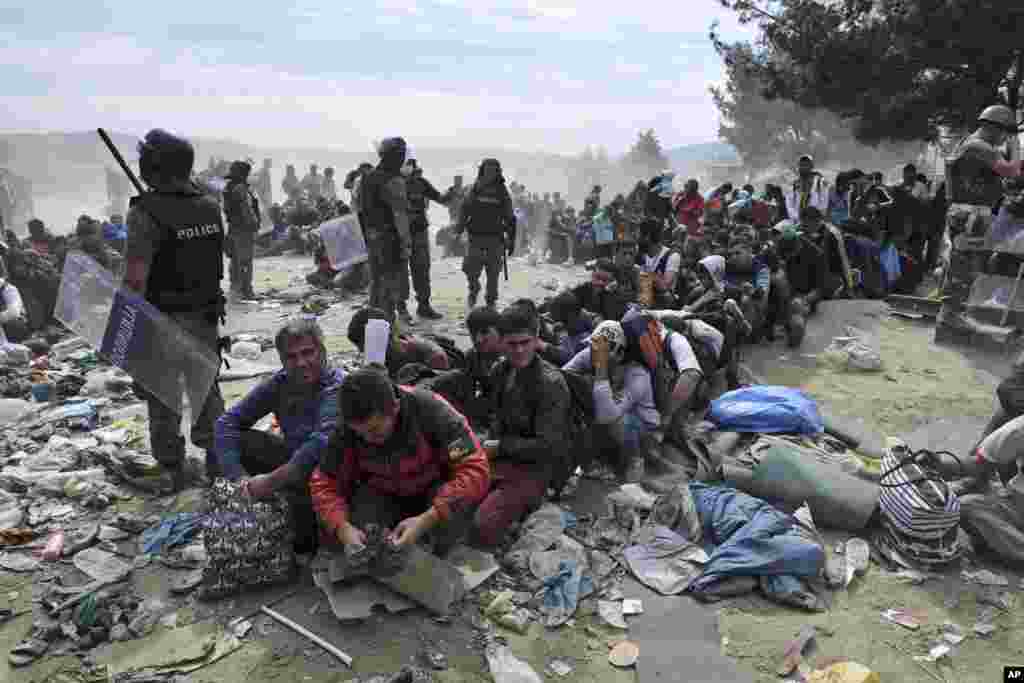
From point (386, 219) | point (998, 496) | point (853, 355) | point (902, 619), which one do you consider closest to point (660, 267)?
point (853, 355)

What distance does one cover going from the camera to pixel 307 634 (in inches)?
105

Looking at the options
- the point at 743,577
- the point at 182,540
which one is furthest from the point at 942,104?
the point at 182,540

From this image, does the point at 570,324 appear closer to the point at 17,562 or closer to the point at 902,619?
the point at 902,619

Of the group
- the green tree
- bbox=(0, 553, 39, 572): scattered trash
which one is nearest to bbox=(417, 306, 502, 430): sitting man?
bbox=(0, 553, 39, 572): scattered trash

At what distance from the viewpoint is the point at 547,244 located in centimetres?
1619

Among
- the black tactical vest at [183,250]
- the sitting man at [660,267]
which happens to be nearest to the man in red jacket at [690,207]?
the sitting man at [660,267]

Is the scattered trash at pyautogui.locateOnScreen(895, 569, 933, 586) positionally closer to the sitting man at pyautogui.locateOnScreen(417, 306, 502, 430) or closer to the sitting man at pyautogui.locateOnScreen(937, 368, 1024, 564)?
the sitting man at pyautogui.locateOnScreen(937, 368, 1024, 564)

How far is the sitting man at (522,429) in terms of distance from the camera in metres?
3.40

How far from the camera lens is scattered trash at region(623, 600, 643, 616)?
2987 mm

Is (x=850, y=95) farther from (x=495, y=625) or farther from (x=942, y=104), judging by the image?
(x=495, y=625)

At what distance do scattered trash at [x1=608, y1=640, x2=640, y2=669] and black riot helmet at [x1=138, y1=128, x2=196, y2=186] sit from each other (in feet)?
10.3

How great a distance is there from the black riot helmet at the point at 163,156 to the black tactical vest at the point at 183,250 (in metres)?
0.10

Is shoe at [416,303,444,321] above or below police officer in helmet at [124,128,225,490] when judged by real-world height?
below

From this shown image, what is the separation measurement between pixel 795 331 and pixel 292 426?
546 centimetres
